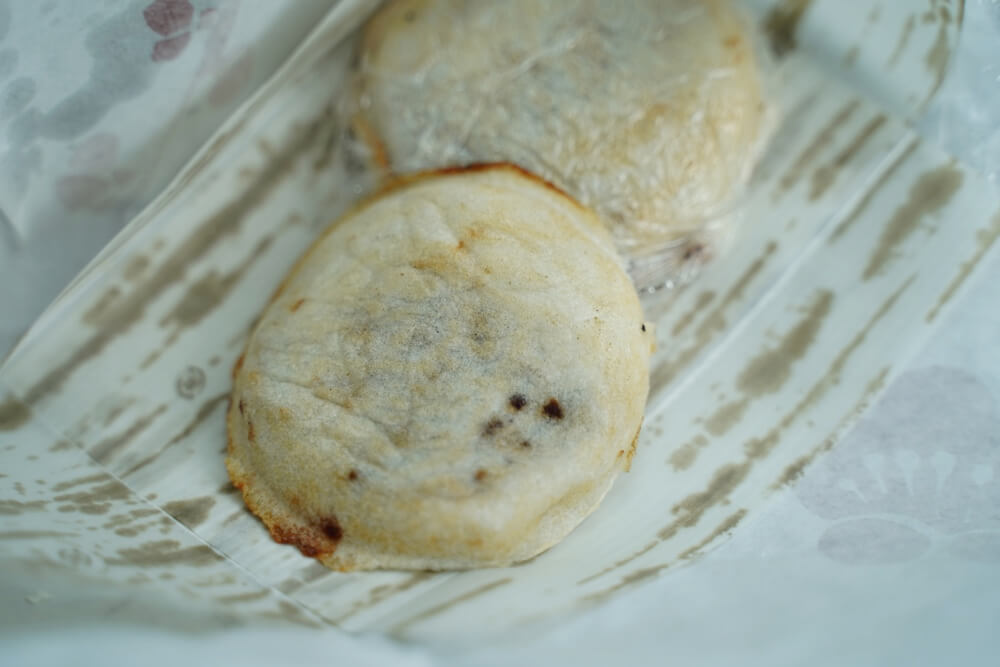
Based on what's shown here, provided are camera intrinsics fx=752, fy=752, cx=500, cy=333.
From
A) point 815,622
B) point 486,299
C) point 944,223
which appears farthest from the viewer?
point 944,223

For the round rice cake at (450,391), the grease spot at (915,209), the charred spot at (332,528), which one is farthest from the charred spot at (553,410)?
the grease spot at (915,209)

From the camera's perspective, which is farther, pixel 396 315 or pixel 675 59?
pixel 675 59

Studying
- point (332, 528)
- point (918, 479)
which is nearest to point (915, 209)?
point (918, 479)

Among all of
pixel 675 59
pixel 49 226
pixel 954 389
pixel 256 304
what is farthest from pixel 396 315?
pixel 954 389

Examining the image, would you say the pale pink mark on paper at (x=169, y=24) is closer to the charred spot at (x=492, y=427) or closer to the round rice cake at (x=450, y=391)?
the round rice cake at (x=450, y=391)

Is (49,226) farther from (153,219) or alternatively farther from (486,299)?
(486,299)

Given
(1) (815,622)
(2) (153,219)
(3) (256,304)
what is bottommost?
(1) (815,622)

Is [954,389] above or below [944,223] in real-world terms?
below

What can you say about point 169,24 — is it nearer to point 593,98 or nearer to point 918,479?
point 593,98

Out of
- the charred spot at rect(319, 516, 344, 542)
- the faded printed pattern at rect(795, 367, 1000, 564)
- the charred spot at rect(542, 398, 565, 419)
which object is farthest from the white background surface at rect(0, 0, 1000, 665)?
the charred spot at rect(542, 398, 565, 419)
